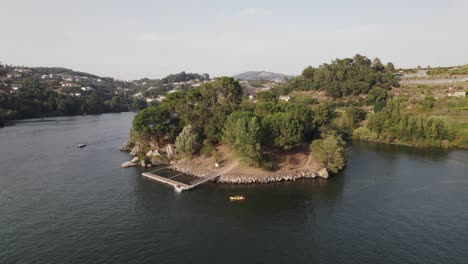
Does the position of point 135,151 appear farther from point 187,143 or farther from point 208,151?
point 208,151

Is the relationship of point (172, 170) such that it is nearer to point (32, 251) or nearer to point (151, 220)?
point (151, 220)

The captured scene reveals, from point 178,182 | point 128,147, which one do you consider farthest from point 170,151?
point 128,147

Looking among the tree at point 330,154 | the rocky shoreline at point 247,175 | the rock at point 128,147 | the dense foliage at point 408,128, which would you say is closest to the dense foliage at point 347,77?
the dense foliage at point 408,128

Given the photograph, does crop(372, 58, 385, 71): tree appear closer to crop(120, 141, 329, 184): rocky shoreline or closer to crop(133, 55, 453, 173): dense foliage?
crop(133, 55, 453, 173): dense foliage

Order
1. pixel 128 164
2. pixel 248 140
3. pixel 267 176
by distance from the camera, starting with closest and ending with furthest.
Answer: pixel 267 176, pixel 248 140, pixel 128 164

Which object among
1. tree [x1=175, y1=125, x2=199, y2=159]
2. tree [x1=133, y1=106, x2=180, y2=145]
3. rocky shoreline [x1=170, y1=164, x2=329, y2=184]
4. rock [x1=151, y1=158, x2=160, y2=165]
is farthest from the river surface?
tree [x1=133, y1=106, x2=180, y2=145]

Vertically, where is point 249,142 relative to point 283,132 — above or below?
below

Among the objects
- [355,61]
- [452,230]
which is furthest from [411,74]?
[452,230]
